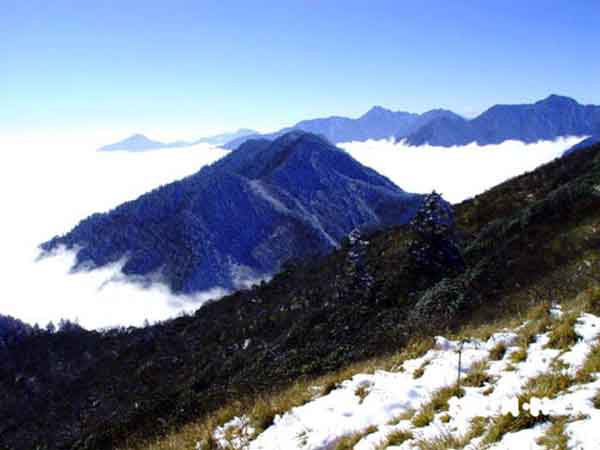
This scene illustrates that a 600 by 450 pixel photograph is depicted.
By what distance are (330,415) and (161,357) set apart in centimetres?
5081

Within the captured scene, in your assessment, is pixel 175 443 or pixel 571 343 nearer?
pixel 571 343

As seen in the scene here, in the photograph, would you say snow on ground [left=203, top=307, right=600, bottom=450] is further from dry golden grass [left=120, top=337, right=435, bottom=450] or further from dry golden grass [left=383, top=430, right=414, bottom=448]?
dry golden grass [left=120, top=337, right=435, bottom=450]

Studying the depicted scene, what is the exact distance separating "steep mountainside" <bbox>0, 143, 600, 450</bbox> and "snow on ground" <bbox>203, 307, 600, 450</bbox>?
1206 mm

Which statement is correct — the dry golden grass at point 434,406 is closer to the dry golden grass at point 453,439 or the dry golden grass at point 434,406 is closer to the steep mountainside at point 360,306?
the dry golden grass at point 453,439

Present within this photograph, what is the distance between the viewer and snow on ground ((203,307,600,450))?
5566mm

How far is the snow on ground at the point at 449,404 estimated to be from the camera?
18.3 feet

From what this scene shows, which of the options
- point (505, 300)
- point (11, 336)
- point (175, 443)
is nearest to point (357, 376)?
point (175, 443)

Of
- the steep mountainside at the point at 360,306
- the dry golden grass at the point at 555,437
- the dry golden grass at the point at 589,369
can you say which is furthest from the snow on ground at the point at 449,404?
the steep mountainside at the point at 360,306

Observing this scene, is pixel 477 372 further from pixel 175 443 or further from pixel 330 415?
pixel 175 443

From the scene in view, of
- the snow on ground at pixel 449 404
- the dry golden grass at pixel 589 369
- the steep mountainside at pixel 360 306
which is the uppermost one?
the dry golden grass at pixel 589 369

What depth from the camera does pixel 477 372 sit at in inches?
339

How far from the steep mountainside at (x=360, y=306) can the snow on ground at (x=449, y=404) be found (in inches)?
47.5

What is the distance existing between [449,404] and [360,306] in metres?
26.1

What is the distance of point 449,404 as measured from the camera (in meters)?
7.48
